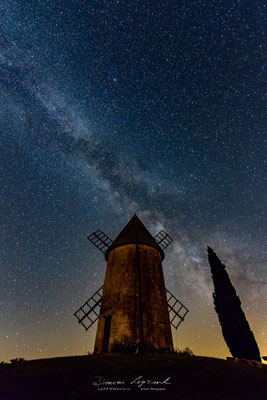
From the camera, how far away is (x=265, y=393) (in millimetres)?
4918

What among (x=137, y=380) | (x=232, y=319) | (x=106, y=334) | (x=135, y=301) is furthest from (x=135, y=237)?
(x=232, y=319)

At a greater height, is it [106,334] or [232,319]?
[232,319]

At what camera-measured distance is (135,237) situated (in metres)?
13.4

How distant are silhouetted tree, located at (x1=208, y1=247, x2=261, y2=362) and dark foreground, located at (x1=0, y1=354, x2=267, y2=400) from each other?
13.1m

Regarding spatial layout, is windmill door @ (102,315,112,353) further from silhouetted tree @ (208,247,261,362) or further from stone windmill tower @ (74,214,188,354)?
silhouetted tree @ (208,247,261,362)

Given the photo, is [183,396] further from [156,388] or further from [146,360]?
[146,360]

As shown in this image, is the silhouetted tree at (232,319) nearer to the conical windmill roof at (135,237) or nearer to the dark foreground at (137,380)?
the conical windmill roof at (135,237)

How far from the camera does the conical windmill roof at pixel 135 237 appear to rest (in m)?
13.2

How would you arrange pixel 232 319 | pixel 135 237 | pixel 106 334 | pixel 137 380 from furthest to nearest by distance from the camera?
pixel 232 319
pixel 135 237
pixel 106 334
pixel 137 380

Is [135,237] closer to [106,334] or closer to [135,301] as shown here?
[135,301]

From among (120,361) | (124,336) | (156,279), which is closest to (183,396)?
(120,361)

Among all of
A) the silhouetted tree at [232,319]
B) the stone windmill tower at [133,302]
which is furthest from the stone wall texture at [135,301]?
the silhouetted tree at [232,319]

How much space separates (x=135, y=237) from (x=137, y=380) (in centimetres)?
831

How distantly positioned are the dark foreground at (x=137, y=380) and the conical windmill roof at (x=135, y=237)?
669 centimetres
